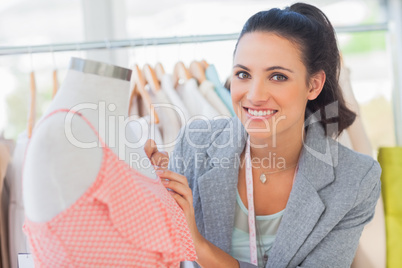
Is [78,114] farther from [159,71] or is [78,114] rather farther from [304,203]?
[159,71]

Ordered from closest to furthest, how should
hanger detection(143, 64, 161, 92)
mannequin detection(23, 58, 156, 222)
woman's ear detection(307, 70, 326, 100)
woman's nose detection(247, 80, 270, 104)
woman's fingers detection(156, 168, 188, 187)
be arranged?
mannequin detection(23, 58, 156, 222) → woman's fingers detection(156, 168, 188, 187) → woman's nose detection(247, 80, 270, 104) → woman's ear detection(307, 70, 326, 100) → hanger detection(143, 64, 161, 92)

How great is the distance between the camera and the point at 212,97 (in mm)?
1796

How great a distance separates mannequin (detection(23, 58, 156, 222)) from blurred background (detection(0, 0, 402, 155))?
172cm

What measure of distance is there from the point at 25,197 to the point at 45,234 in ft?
0.24

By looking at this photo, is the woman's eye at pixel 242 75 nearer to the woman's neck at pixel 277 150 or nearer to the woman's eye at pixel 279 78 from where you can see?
the woman's eye at pixel 279 78

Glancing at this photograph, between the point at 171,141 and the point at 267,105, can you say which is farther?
the point at 171,141

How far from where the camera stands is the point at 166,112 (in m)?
1.78

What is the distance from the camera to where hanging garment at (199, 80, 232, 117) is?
179cm

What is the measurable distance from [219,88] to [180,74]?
0.16 m

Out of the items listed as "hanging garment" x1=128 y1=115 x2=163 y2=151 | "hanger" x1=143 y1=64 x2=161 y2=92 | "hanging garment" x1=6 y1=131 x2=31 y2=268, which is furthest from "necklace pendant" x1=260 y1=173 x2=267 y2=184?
"hanging garment" x1=6 y1=131 x2=31 y2=268

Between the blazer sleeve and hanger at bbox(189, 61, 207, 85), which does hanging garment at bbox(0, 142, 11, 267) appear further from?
the blazer sleeve

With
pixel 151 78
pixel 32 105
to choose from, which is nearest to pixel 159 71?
pixel 151 78

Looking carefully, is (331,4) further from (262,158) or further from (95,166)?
(95,166)

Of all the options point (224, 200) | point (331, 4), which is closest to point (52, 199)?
point (224, 200)
